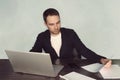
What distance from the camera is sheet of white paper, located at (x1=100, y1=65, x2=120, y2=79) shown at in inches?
87.7

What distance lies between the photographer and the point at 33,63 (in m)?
2.29

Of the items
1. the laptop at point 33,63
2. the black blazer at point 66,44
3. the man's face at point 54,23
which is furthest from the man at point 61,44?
the laptop at point 33,63

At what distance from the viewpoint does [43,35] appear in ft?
10.2

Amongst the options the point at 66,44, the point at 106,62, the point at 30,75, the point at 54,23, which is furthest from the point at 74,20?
the point at 30,75

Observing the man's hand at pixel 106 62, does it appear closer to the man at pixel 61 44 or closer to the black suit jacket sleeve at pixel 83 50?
the black suit jacket sleeve at pixel 83 50

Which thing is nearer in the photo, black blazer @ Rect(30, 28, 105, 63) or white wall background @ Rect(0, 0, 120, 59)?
black blazer @ Rect(30, 28, 105, 63)

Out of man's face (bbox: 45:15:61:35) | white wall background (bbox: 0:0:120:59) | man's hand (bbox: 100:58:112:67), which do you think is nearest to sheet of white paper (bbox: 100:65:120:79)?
man's hand (bbox: 100:58:112:67)

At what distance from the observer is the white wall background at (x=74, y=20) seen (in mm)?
3719

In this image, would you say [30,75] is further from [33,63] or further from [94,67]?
[94,67]

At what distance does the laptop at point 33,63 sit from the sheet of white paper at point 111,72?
412mm

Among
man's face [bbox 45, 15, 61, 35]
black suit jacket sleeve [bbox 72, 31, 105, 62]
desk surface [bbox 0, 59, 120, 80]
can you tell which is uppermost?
man's face [bbox 45, 15, 61, 35]

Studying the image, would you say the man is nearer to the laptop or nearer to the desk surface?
the desk surface

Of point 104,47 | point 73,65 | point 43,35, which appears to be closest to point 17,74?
point 73,65

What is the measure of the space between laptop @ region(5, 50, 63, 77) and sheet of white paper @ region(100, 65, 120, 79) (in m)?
0.41
